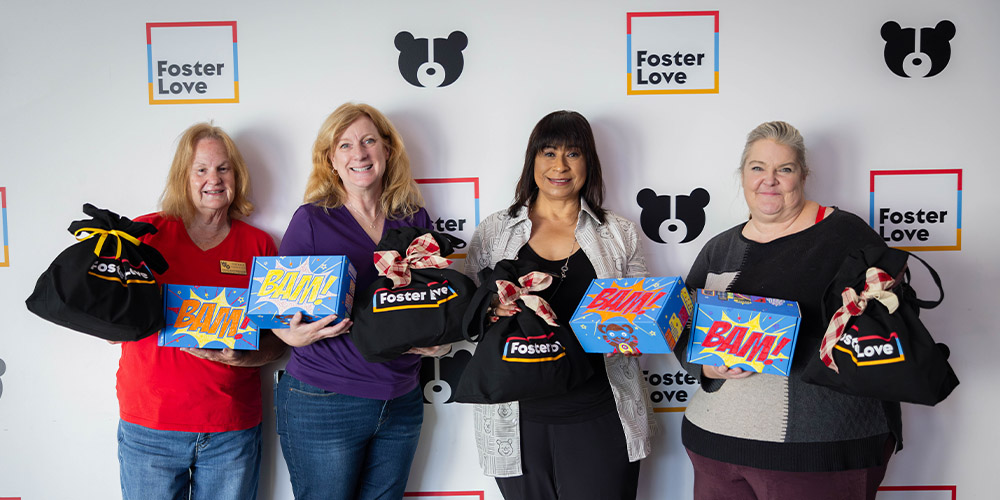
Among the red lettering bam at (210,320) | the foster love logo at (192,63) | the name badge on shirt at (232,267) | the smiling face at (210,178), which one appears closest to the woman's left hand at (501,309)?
the red lettering bam at (210,320)

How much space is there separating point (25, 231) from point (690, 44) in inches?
98.1

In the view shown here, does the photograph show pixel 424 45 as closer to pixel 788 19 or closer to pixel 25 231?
pixel 788 19

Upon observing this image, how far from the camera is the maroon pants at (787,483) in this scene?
60.9 inches

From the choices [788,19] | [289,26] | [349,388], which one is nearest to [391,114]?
[289,26]

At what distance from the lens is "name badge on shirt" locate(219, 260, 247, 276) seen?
184cm

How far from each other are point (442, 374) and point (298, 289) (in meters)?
0.76

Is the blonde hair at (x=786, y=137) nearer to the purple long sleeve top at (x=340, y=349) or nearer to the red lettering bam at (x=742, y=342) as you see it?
the red lettering bam at (x=742, y=342)

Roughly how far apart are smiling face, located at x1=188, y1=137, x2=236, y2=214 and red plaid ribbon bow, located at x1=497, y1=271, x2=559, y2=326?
99cm

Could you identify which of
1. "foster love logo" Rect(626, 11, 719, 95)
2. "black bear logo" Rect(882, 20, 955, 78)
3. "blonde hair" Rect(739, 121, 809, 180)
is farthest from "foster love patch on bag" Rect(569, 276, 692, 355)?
"black bear logo" Rect(882, 20, 955, 78)

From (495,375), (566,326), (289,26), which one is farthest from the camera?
(289,26)

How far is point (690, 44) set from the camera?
2.13 m

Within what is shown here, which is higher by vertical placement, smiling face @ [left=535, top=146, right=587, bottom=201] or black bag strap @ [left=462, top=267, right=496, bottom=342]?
smiling face @ [left=535, top=146, right=587, bottom=201]

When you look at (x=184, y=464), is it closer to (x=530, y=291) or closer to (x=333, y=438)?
(x=333, y=438)

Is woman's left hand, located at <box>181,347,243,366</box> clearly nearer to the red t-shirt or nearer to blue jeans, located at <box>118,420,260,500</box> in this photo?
the red t-shirt
